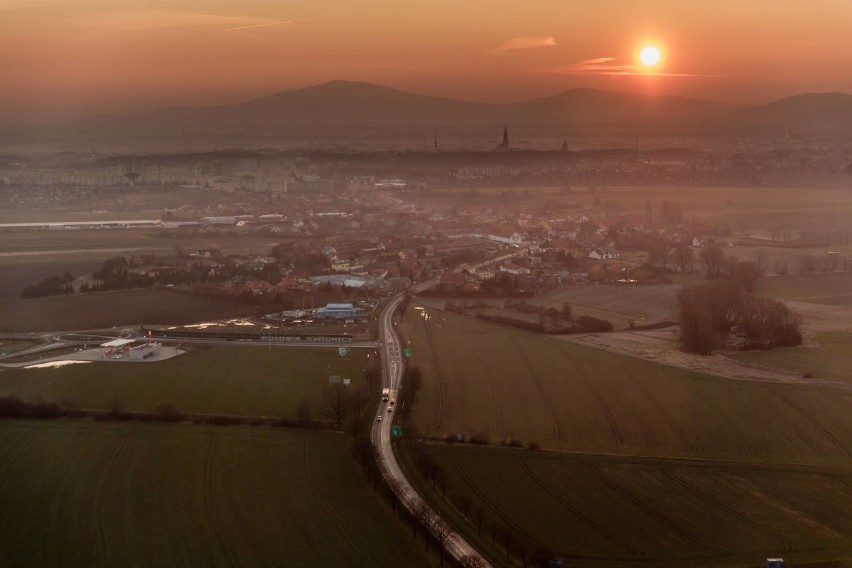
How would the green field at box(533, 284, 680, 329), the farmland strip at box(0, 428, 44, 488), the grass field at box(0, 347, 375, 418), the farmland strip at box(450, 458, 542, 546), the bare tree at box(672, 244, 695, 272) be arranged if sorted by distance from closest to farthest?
the farmland strip at box(450, 458, 542, 546), the farmland strip at box(0, 428, 44, 488), the grass field at box(0, 347, 375, 418), the green field at box(533, 284, 680, 329), the bare tree at box(672, 244, 695, 272)

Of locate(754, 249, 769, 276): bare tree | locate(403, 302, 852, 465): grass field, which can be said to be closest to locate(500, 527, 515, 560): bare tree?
locate(403, 302, 852, 465): grass field

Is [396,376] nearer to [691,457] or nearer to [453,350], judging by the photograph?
[453,350]

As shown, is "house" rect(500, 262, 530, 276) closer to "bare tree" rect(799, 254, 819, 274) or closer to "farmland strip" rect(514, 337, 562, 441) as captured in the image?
"farmland strip" rect(514, 337, 562, 441)

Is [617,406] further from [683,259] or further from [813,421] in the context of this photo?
[683,259]

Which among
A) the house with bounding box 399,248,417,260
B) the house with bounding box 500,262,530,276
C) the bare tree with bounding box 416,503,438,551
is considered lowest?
the bare tree with bounding box 416,503,438,551

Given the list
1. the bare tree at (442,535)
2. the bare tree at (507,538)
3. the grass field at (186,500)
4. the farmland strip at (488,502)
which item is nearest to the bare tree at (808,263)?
the farmland strip at (488,502)

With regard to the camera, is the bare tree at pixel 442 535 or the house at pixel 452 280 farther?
the house at pixel 452 280

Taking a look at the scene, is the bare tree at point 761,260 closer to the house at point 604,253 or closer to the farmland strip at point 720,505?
the house at point 604,253
